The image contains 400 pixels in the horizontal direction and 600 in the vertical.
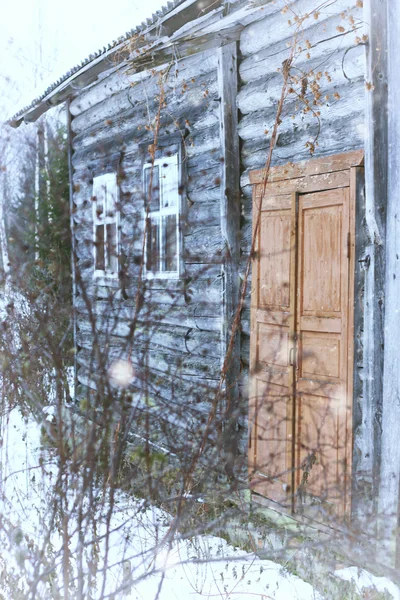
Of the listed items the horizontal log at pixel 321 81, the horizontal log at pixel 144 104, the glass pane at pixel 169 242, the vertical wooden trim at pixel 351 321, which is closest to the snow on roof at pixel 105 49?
the horizontal log at pixel 144 104

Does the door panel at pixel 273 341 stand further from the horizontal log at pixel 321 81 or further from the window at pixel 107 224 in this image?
the window at pixel 107 224

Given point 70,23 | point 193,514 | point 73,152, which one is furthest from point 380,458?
point 70,23

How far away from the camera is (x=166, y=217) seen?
7457 mm

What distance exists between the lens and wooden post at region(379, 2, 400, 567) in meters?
4.73

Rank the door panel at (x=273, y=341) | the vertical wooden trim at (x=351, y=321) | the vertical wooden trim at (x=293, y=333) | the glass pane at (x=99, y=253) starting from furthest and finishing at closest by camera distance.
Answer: the glass pane at (x=99, y=253) < the door panel at (x=273, y=341) < the vertical wooden trim at (x=293, y=333) < the vertical wooden trim at (x=351, y=321)

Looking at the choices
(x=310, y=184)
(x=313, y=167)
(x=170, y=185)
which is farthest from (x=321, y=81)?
(x=170, y=185)

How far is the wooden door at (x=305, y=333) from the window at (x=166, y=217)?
54.6 inches

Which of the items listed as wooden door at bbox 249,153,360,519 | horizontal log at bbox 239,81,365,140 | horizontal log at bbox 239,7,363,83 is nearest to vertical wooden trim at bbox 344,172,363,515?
wooden door at bbox 249,153,360,519

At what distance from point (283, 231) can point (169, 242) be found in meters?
1.91

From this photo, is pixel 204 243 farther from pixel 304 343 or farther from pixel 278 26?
pixel 278 26

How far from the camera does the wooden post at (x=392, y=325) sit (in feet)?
15.5

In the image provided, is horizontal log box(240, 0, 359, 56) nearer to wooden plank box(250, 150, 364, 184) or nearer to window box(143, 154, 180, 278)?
wooden plank box(250, 150, 364, 184)

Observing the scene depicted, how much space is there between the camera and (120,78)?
8.14 m

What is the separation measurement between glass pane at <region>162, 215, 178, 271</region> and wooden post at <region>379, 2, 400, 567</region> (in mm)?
2857
